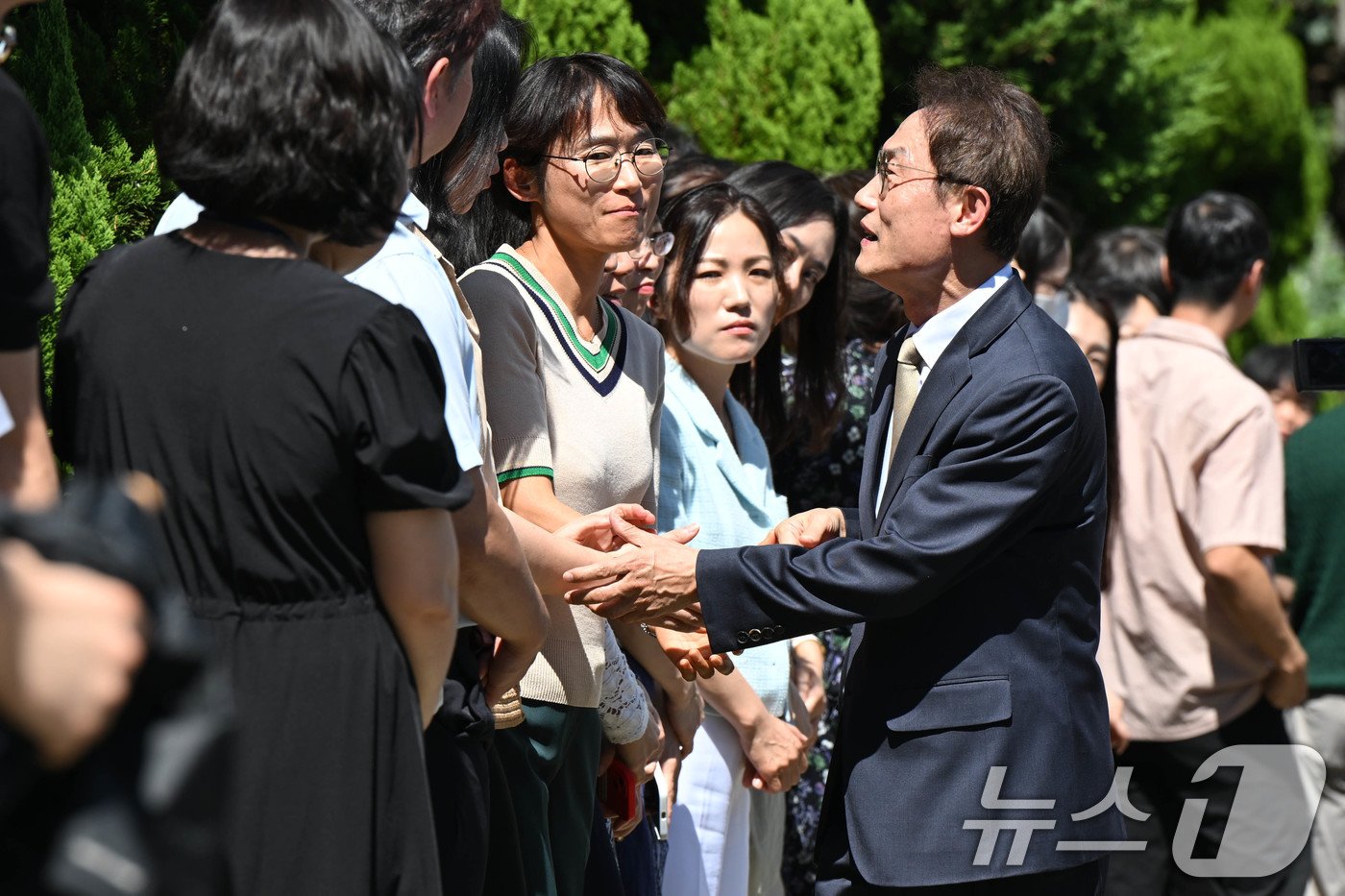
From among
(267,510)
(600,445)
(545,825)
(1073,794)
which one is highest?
(267,510)

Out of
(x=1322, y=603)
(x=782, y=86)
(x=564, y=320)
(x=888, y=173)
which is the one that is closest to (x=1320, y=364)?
(x=888, y=173)

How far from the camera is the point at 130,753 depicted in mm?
1265

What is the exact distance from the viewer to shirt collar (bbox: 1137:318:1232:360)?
5.01 meters

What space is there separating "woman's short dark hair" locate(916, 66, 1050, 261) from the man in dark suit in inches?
0.4

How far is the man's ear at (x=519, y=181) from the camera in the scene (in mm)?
3371

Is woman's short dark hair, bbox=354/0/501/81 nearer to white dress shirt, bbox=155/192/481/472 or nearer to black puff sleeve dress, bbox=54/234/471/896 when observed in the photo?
white dress shirt, bbox=155/192/481/472

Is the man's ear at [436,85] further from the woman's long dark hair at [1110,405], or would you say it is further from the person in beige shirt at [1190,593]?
the person in beige shirt at [1190,593]

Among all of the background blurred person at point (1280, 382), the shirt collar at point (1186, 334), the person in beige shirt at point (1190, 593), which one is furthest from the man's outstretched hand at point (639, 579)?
the background blurred person at point (1280, 382)

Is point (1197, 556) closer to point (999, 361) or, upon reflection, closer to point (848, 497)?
point (848, 497)

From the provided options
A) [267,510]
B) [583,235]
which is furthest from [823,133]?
Result: [267,510]

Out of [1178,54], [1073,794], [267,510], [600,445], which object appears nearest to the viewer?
[267,510]

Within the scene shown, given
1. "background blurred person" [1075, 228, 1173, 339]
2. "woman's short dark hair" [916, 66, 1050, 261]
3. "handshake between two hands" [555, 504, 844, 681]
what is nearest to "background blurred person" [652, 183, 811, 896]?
"handshake between two hands" [555, 504, 844, 681]

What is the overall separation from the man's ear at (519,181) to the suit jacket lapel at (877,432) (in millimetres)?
836

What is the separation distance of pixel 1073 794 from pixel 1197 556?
2.11 m
